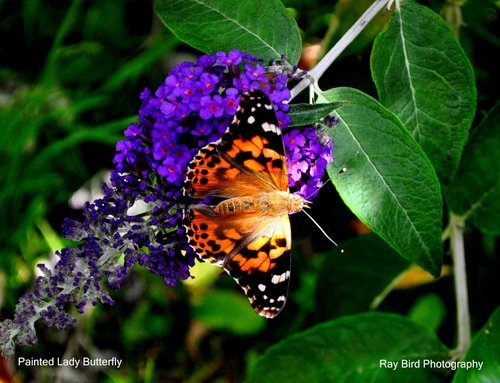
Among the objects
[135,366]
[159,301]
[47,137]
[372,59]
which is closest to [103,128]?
[47,137]

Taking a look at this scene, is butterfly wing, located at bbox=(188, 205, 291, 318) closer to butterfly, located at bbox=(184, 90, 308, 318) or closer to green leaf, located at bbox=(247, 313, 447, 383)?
butterfly, located at bbox=(184, 90, 308, 318)

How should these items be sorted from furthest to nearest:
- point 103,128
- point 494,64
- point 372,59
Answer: point 103,128 < point 494,64 < point 372,59

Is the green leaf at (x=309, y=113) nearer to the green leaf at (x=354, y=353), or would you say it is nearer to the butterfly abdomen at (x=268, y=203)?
the butterfly abdomen at (x=268, y=203)

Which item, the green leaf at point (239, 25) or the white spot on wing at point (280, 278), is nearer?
the white spot on wing at point (280, 278)

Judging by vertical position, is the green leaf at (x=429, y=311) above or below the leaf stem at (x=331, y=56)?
below

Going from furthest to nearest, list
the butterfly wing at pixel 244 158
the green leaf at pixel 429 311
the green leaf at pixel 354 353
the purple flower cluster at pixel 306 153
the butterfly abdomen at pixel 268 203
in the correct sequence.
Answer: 1. the green leaf at pixel 429 311
2. the green leaf at pixel 354 353
3. the butterfly abdomen at pixel 268 203
4. the purple flower cluster at pixel 306 153
5. the butterfly wing at pixel 244 158

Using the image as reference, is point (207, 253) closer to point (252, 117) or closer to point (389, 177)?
point (252, 117)

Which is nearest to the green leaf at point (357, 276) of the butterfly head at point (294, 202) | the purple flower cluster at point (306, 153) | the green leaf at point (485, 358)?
the green leaf at point (485, 358)
